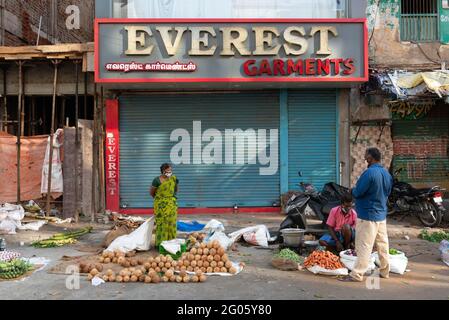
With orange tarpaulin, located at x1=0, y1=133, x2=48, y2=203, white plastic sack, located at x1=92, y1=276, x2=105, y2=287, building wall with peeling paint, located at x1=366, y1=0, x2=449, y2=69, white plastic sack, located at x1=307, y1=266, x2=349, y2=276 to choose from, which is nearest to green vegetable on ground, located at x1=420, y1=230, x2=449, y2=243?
white plastic sack, located at x1=307, y1=266, x2=349, y2=276

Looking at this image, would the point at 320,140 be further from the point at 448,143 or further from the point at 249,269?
the point at 249,269

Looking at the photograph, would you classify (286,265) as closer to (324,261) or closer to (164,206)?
(324,261)

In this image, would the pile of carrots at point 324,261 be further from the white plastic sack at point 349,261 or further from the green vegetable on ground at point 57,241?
the green vegetable on ground at point 57,241

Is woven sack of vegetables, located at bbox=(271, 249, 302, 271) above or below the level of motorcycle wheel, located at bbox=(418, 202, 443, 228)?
below

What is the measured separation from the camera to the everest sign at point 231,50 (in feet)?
35.9

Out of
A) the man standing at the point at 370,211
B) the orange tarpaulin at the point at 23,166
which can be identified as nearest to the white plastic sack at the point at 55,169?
the orange tarpaulin at the point at 23,166

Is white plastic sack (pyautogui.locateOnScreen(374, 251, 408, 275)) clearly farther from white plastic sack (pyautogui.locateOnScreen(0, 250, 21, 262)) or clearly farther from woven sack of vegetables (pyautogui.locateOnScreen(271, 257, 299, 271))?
white plastic sack (pyautogui.locateOnScreen(0, 250, 21, 262))

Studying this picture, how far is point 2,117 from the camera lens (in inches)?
490

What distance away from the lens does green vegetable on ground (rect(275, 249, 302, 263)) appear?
23.2ft

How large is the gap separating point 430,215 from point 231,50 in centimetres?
586

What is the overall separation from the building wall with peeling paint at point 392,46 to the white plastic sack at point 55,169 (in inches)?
327

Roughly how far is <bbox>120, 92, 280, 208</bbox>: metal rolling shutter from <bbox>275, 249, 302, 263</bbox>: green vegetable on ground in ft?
15.7

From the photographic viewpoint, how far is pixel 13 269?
6391 mm

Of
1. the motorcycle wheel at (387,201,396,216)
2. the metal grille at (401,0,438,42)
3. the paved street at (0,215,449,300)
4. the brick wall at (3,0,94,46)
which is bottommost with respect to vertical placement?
the paved street at (0,215,449,300)
